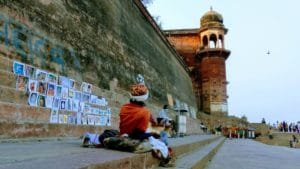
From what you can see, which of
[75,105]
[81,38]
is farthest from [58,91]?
[81,38]

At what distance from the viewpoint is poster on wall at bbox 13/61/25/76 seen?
17.5ft

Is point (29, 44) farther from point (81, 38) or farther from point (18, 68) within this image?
point (81, 38)

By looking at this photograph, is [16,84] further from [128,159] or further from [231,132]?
[231,132]

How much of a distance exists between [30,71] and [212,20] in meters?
28.4

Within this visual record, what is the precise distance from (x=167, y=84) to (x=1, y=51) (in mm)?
13767

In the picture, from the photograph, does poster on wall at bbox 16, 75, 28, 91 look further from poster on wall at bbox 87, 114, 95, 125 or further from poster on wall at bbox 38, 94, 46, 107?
poster on wall at bbox 87, 114, 95, 125

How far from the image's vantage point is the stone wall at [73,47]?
17.3 ft

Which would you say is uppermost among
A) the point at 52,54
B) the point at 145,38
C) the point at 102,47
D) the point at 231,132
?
the point at 145,38

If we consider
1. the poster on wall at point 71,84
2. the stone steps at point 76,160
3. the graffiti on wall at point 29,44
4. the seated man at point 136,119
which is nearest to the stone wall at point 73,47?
the graffiti on wall at point 29,44

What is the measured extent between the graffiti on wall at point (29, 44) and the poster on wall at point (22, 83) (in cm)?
34

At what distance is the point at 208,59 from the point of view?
31.6 meters

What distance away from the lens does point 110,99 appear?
906 cm

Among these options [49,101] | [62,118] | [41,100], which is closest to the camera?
[41,100]

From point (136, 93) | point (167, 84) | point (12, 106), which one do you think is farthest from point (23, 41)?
point (167, 84)
